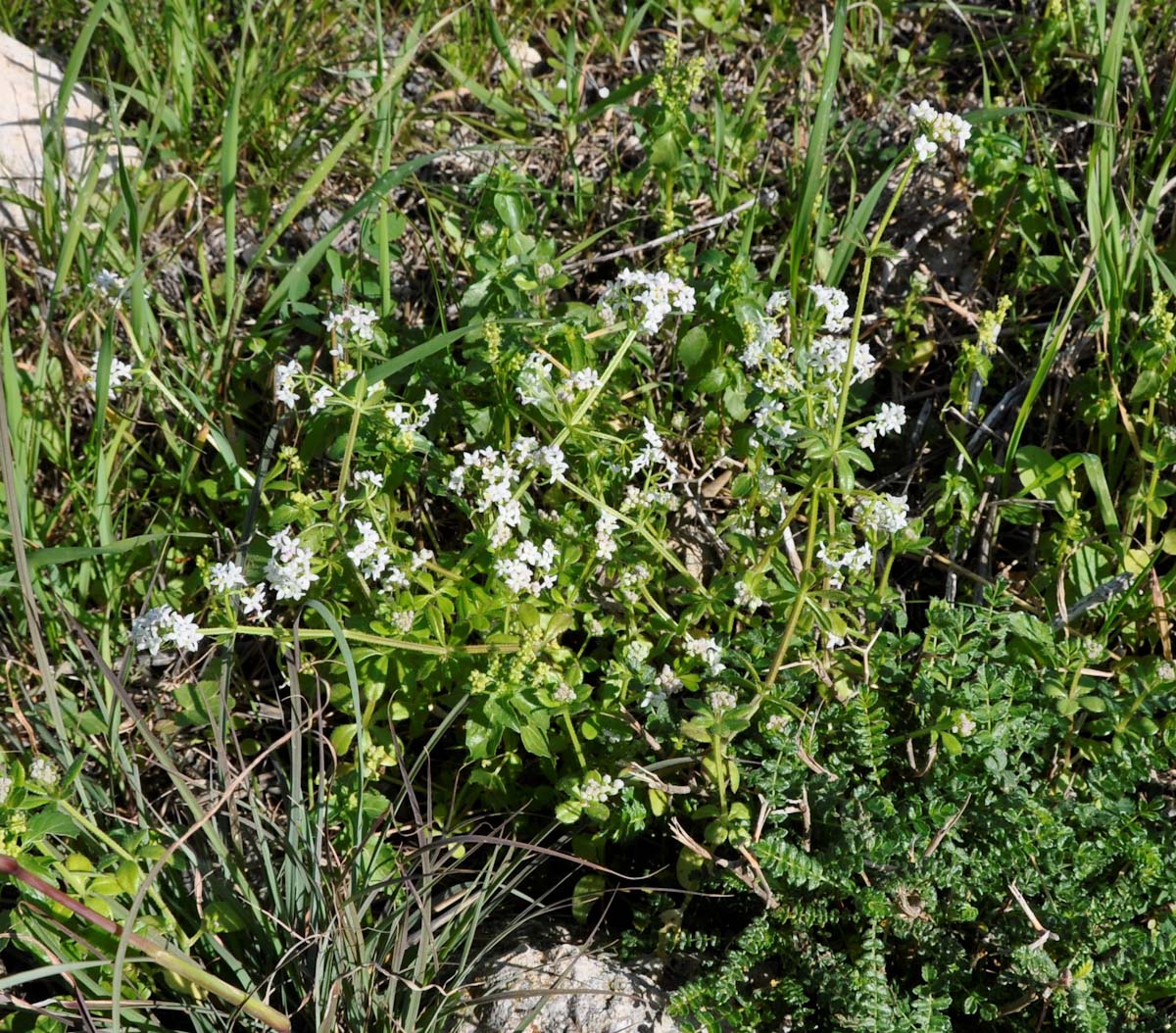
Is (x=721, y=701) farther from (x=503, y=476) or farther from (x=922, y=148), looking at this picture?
(x=922, y=148)

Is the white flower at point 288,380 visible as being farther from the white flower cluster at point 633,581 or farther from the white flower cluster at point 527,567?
the white flower cluster at point 633,581

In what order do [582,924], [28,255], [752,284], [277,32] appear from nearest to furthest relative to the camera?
[582,924] → [752,284] → [28,255] → [277,32]

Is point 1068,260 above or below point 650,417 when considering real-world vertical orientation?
above

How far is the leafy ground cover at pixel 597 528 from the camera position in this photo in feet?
7.68

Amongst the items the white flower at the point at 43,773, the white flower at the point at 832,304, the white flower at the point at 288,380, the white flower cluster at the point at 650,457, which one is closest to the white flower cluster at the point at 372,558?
the white flower at the point at 288,380

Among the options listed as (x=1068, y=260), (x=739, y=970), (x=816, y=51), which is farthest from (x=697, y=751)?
(x=816, y=51)

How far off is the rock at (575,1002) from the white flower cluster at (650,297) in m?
1.42

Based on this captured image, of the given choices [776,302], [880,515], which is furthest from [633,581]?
[776,302]

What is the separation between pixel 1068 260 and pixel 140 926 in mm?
2921

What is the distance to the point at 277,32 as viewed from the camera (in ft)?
12.6

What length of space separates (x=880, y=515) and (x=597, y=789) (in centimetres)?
85

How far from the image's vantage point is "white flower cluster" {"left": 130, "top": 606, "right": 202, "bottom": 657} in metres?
2.32

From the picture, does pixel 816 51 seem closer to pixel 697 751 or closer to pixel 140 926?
pixel 697 751

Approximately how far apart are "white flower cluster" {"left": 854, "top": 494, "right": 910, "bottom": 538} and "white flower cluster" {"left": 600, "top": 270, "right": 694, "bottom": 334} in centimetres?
64
